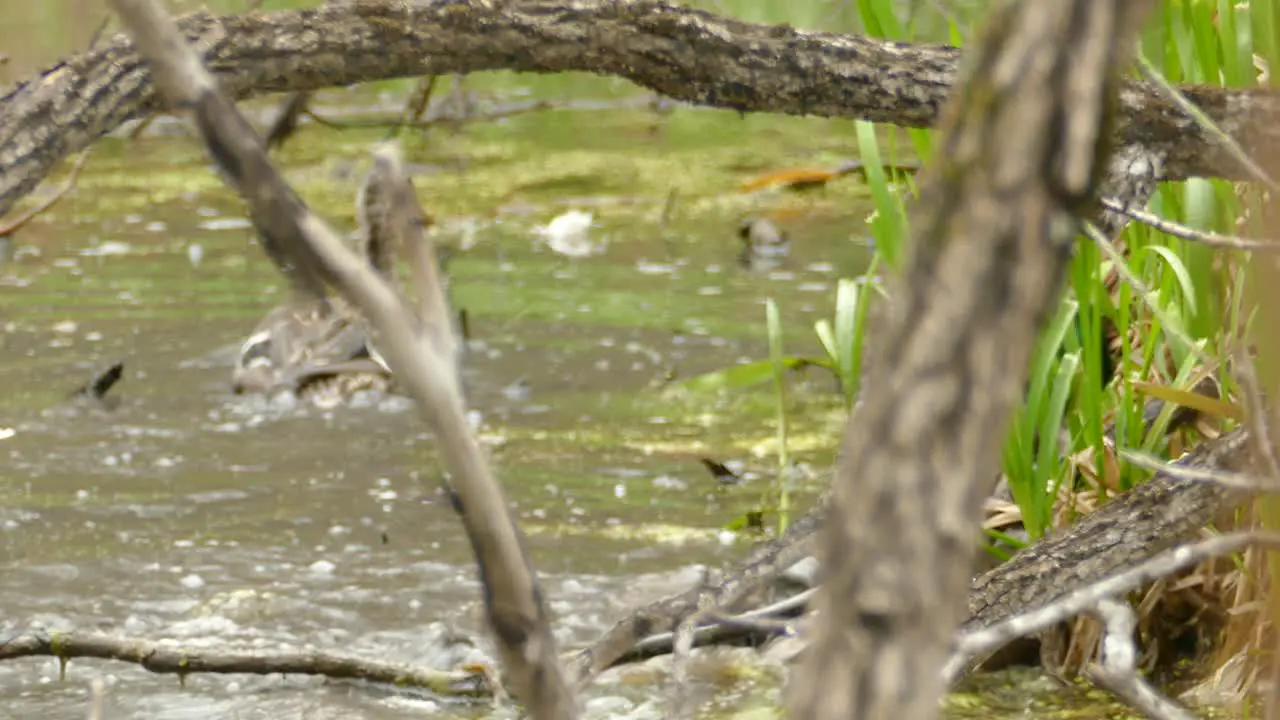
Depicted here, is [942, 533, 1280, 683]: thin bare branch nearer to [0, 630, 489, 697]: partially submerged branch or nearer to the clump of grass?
the clump of grass

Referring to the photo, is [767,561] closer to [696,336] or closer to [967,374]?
[967,374]

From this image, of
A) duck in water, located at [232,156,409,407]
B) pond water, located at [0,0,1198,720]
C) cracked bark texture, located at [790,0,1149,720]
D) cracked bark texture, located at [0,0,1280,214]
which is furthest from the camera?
duck in water, located at [232,156,409,407]

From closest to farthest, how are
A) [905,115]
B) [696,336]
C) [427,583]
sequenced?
[905,115], [427,583], [696,336]

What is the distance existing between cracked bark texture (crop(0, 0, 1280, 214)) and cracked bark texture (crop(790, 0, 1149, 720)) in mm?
1530

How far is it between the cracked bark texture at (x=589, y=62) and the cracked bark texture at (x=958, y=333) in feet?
5.02

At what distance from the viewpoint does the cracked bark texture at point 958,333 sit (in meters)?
0.74

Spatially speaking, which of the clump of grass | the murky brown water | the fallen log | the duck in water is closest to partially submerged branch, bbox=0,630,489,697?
the murky brown water

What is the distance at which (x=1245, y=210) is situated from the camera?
2633mm

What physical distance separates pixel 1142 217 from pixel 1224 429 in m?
1.05

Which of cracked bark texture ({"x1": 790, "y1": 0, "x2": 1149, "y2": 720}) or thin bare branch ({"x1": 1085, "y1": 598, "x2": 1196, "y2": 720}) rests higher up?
cracked bark texture ({"x1": 790, "y1": 0, "x2": 1149, "y2": 720})

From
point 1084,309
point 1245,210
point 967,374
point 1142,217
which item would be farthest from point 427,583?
point 967,374

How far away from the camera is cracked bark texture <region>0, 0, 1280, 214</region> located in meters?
2.20

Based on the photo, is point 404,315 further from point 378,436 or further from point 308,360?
point 308,360

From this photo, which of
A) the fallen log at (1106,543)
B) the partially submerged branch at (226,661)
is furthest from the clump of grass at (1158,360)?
the partially submerged branch at (226,661)
